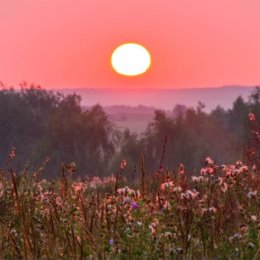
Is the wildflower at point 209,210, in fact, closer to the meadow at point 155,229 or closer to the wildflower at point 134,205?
the meadow at point 155,229

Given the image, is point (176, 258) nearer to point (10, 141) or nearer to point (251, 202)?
point (251, 202)

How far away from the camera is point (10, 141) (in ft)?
204

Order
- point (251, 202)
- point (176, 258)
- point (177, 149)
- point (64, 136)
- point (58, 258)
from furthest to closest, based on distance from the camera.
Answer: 1. point (64, 136)
2. point (177, 149)
3. point (251, 202)
4. point (176, 258)
5. point (58, 258)

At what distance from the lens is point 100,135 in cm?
5656

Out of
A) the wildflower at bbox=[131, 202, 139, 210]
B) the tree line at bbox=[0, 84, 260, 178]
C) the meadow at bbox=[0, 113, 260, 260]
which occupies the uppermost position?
the wildflower at bbox=[131, 202, 139, 210]

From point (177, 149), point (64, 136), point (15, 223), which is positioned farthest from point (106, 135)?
point (15, 223)

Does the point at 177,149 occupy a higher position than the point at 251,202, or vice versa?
the point at 251,202

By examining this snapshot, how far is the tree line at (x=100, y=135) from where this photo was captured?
52.3 m

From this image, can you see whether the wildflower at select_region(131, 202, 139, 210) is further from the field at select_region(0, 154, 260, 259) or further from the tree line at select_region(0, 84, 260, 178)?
the tree line at select_region(0, 84, 260, 178)

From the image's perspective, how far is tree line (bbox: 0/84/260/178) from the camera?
52.3 meters

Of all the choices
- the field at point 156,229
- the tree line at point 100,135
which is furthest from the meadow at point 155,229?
the tree line at point 100,135

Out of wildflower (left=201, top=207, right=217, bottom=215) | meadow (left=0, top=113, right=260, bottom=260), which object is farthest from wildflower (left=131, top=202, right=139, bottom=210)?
wildflower (left=201, top=207, right=217, bottom=215)

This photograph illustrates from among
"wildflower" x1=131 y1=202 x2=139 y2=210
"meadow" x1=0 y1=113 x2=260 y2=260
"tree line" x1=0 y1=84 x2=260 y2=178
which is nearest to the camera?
"meadow" x1=0 y1=113 x2=260 y2=260

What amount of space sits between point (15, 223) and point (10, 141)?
54312mm
